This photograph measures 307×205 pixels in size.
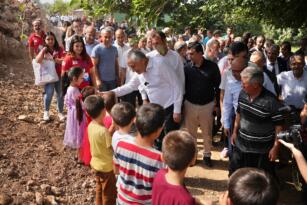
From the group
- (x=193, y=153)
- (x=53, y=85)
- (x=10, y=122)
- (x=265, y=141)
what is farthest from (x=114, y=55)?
(x=193, y=153)

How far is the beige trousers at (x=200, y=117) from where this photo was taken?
512 centimetres

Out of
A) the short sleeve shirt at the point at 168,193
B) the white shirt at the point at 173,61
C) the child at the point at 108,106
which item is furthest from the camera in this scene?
the white shirt at the point at 173,61

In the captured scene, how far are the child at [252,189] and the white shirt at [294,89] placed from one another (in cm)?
350

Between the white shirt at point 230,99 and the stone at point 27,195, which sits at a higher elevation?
the white shirt at point 230,99

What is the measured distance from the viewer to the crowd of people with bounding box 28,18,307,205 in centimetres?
225

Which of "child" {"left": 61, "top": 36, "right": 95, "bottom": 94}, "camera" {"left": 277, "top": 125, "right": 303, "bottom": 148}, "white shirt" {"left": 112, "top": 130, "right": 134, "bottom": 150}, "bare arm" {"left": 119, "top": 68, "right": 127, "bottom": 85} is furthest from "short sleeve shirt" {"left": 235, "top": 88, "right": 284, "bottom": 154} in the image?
"bare arm" {"left": 119, "top": 68, "right": 127, "bottom": 85}

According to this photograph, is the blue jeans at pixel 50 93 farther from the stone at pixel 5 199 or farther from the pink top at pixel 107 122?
the pink top at pixel 107 122

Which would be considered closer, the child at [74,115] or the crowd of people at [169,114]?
the crowd of people at [169,114]

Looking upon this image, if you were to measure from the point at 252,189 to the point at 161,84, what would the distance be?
9.49ft

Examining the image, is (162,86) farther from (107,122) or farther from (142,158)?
(142,158)

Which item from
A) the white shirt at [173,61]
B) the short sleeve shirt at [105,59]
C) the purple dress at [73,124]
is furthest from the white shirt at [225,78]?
the short sleeve shirt at [105,59]

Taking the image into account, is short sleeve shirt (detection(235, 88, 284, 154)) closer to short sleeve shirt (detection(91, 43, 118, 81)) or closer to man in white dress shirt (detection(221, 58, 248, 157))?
man in white dress shirt (detection(221, 58, 248, 157))

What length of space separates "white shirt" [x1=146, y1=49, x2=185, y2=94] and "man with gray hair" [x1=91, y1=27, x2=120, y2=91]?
1.81 m

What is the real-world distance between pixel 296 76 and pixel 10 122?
Answer: 4.75m
